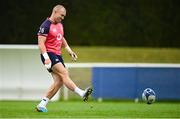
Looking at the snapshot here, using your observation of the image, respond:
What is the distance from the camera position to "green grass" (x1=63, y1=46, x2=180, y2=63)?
30.6 metres

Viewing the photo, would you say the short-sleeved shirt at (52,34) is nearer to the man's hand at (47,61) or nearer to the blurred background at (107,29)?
the man's hand at (47,61)

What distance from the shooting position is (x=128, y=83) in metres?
22.1

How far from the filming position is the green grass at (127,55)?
30625 mm

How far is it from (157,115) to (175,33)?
16.0 metres

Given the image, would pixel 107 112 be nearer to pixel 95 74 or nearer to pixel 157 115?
pixel 157 115

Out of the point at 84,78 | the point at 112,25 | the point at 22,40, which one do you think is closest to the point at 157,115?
the point at 84,78

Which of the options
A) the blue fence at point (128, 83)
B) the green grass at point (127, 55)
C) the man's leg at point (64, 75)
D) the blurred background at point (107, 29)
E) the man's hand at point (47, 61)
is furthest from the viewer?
the green grass at point (127, 55)

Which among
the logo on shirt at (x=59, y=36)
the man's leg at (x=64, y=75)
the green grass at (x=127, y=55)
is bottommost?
the green grass at (x=127, y=55)

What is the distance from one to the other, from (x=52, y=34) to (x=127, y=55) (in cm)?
1476

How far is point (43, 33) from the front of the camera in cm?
1614

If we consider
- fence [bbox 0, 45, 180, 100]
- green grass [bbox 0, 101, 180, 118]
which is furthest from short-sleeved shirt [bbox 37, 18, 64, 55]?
fence [bbox 0, 45, 180, 100]

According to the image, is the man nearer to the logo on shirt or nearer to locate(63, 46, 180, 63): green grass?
the logo on shirt

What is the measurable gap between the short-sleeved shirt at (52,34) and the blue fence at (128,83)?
19.0ft

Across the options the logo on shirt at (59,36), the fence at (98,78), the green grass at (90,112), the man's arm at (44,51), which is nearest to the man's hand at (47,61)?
the man's arm at (44,51)
